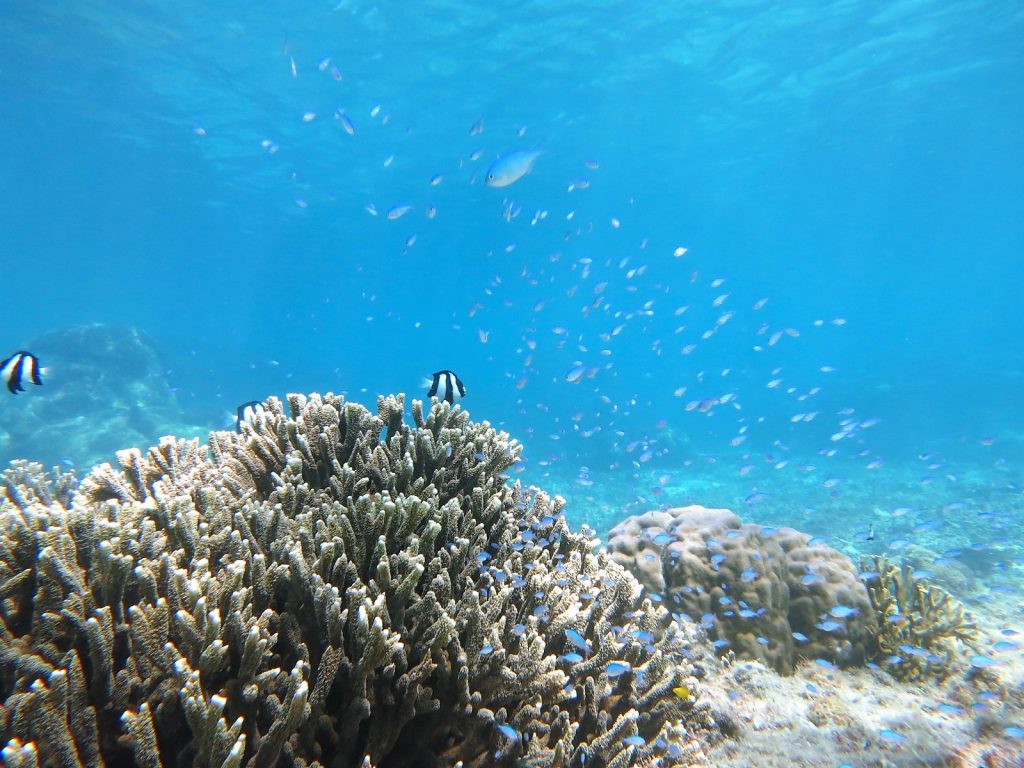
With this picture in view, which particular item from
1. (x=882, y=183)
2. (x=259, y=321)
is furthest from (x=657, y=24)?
(x=259, y=321)

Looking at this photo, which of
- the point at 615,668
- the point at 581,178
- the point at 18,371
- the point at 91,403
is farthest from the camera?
the point at 581,178

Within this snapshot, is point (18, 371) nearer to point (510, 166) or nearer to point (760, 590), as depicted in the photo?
point (510, 166)

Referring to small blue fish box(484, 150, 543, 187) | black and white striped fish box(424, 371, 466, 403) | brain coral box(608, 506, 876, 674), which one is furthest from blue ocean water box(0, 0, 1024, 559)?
brain coral box(608, 506, 876, 674)

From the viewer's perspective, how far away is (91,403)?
23.1 m

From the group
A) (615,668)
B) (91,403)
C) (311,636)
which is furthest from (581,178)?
(311,636)

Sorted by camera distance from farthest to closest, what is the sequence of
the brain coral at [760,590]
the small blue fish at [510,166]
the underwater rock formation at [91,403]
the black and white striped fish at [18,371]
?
the underwater rock formation at [91,403]
the small blue fish at [510,166]
the brain coral at [760,590]
the black and white striped fish at [18,371]

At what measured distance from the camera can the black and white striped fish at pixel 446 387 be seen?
17.9 feet

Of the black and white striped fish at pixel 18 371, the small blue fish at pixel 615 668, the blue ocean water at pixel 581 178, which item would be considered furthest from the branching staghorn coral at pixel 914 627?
the black and white striped fish at pixel 18 371

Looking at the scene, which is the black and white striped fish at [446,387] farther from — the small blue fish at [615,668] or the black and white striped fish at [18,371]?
the black and white striped fish at [18,371]

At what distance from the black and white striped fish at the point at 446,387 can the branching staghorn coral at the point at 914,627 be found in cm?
555

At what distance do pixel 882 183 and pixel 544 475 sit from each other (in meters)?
→ 62.5

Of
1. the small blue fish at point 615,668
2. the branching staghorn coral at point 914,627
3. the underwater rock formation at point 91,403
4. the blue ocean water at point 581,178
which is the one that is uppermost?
the blue ocean water at point 581,178

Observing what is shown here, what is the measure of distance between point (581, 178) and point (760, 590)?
34.2 metres

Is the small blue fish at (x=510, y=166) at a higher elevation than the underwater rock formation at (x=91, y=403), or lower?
lower
